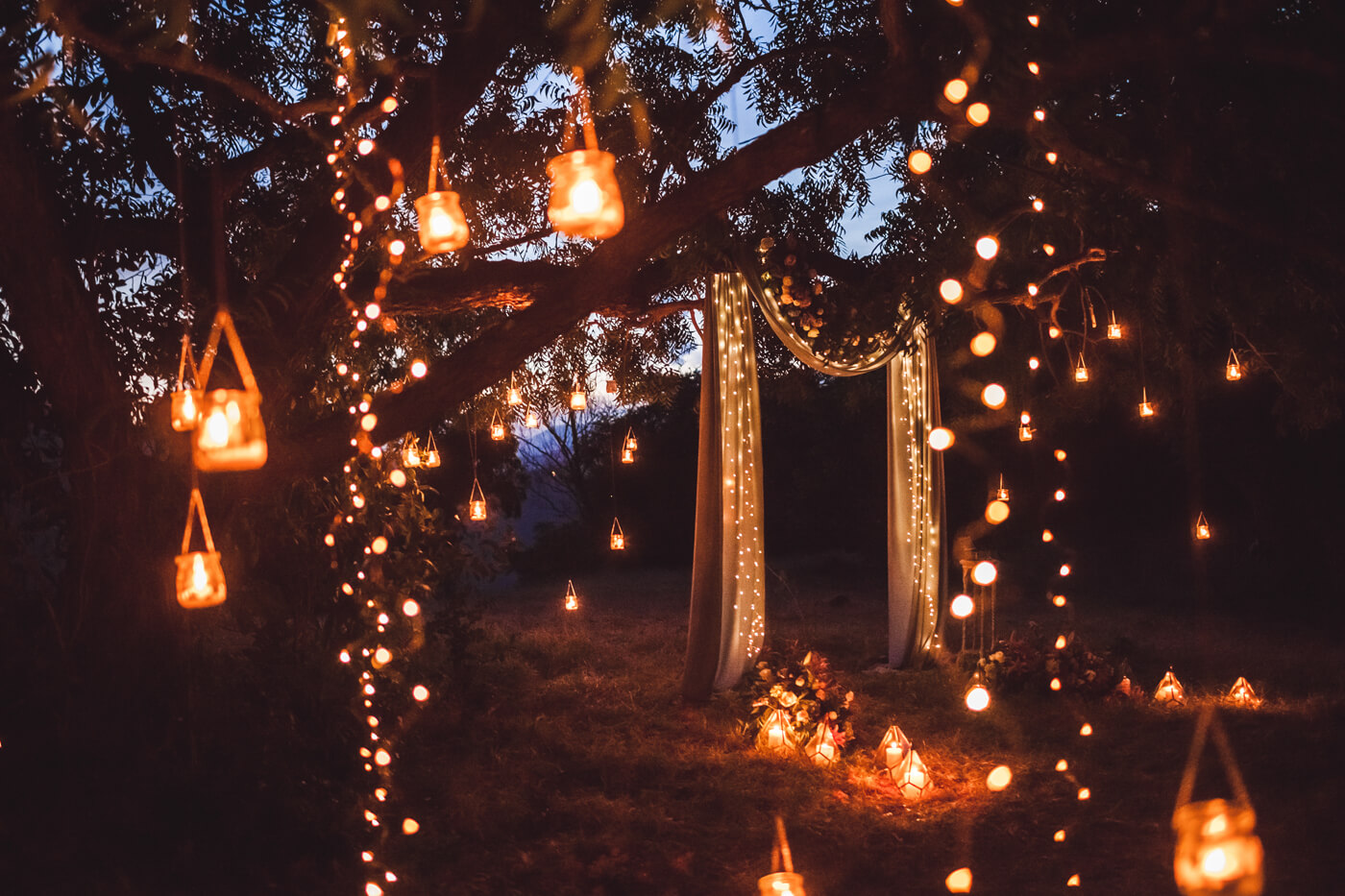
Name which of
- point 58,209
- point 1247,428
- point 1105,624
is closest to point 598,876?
point 58,209

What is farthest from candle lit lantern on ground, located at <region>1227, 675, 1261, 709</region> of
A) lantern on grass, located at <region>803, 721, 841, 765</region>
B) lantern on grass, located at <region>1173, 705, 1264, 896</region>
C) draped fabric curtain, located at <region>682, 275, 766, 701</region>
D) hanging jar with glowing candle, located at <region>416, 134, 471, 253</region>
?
hanging jar with glowing candle, located at <region>416, 134, 471, 253</region>

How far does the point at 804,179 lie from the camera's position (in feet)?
18.3

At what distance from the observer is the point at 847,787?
426cm

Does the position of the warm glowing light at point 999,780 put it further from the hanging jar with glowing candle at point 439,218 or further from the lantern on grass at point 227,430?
the lantern on grass at point 227,430

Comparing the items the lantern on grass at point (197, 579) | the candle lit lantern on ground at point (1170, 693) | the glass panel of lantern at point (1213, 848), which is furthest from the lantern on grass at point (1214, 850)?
the candle lit lantern on ground at point (1170, 693)

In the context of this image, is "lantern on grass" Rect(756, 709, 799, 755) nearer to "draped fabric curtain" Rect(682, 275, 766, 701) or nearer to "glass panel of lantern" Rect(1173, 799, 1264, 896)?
"draped fabric curtain" Rect(682, 275, 766, 701)

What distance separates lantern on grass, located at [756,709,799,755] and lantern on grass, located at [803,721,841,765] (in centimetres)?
16

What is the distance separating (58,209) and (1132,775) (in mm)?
4691

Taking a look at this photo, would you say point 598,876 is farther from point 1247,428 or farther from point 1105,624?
point 1247,428

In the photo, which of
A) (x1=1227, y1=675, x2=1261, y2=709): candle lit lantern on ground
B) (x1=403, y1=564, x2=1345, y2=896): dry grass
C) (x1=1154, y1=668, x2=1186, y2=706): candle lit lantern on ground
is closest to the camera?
(x1=403, y1=564, x2=1345, y2=896): dry grass

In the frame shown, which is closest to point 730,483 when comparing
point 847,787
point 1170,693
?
point 847,787

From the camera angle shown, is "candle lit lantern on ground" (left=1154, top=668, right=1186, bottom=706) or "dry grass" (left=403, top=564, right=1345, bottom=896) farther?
"candle lit lantern on ground" (left=1154, top=668, right=1186, bottom=706)

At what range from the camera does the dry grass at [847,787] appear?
335 cm

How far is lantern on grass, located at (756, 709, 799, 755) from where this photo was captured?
4762mm
